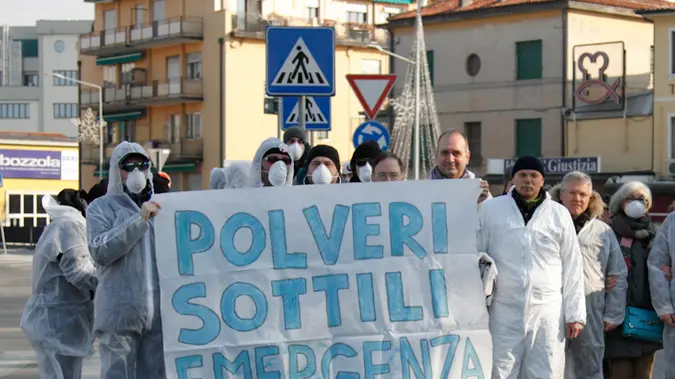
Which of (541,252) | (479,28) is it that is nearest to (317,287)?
(541,252)

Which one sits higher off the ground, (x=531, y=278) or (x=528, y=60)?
(x=528, y=60)

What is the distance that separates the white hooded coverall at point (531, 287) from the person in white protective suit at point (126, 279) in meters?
2.02

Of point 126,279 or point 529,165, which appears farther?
point 529,165

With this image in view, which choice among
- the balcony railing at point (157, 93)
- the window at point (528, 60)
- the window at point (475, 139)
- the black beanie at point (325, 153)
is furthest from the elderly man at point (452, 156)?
the balcony railing at point (157, 93)

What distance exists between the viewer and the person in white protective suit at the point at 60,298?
8.31 m

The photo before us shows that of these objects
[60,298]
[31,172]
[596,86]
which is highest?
[596,86]

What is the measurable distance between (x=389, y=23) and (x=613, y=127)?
12.4m

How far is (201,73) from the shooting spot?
61.5 meters

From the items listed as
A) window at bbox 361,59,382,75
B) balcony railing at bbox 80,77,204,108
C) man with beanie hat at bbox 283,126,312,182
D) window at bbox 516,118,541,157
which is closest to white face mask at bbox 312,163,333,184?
man with beanie hat at bbox 283,126,312,182

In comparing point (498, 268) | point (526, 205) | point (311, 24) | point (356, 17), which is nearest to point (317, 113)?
point (526, 205)

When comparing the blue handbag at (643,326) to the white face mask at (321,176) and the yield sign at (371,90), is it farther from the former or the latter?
the yield sign at (371,90)

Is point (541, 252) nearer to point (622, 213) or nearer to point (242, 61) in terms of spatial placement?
point (622, 213)

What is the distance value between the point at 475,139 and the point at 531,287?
44067 mm

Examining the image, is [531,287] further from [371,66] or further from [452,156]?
[371,66]
